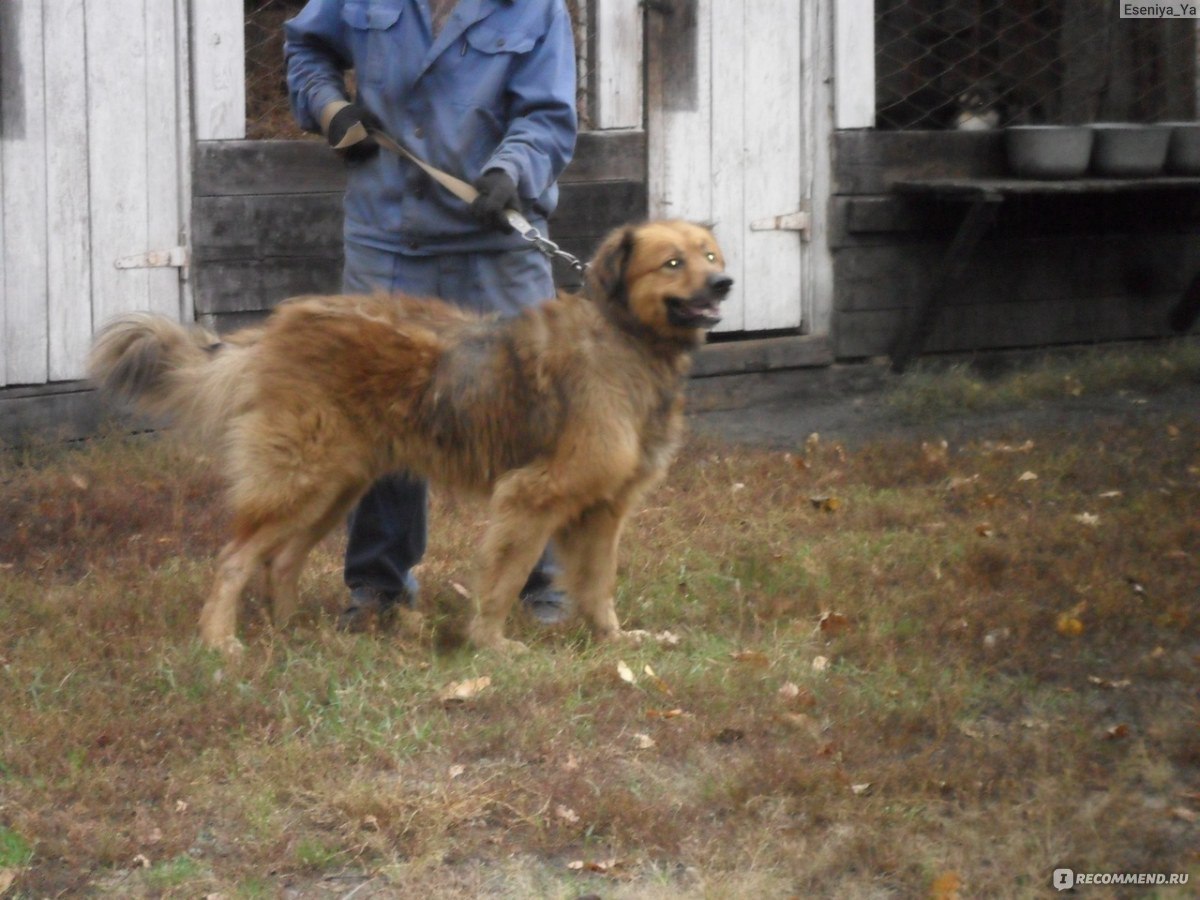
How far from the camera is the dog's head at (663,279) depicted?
4848 millimetres

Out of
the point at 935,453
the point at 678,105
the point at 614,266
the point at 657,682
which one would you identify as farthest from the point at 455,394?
the point at 678,105

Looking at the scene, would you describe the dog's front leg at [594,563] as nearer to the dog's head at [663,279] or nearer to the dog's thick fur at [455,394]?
the dog's thick fur at [455,394]

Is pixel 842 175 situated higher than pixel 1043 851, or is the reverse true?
pixel 842 175

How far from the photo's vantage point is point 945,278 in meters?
8.95

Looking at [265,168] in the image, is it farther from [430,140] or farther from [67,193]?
[430,140]

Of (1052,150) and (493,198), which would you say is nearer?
(493,198)

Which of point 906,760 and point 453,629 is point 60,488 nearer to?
point 453,629

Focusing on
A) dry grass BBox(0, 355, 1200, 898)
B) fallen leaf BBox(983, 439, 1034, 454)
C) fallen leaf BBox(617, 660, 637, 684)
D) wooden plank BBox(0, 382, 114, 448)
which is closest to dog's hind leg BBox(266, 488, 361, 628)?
dry grass BBox(0, 355, 1200, 898)

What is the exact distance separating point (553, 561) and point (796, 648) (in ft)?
3.29

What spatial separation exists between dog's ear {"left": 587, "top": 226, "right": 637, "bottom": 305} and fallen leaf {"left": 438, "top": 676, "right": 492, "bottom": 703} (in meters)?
1.27

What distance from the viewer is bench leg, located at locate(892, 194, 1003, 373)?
8.75 meters

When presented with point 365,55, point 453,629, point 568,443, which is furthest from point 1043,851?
point 365,55

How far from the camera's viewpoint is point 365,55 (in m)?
5.18

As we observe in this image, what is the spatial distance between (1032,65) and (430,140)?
661 cm
